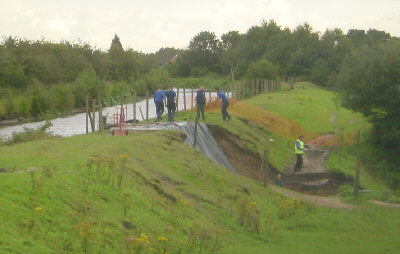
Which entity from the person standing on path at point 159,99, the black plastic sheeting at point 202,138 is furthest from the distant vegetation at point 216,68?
the person standing on path at point 159,99

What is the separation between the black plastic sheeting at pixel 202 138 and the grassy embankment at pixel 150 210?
2.29 meters

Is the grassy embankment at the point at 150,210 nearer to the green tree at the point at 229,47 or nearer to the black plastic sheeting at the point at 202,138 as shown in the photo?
the black plastic sheeting at the point at 202,138

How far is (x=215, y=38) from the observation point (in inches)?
4232

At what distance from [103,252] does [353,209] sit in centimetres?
1187

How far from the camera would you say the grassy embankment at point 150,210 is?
8.63 m

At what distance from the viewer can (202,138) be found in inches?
982

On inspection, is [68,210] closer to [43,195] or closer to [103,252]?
[43,195]

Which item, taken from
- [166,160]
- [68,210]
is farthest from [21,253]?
[166,160]

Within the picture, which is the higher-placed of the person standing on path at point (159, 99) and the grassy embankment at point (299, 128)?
the person standing on path at point (159, 99)

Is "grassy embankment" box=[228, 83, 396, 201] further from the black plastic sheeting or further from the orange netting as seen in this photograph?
the black plastic sheeting

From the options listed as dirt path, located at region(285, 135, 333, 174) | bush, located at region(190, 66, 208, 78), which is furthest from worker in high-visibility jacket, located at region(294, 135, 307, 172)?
bush, located at region(190, 66, 208, 78)

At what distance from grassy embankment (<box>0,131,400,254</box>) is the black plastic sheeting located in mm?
2293

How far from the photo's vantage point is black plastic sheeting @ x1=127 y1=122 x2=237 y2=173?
74.3 ft

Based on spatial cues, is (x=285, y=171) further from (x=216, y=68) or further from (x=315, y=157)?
(x=216, y=68)
